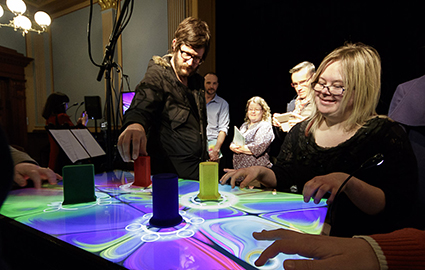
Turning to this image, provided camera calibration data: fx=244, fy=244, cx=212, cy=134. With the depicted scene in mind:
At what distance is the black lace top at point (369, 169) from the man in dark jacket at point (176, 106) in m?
0.58

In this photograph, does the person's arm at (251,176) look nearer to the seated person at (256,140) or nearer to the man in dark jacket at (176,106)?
the man in dark jacket at (176,106)

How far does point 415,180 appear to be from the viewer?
88cm

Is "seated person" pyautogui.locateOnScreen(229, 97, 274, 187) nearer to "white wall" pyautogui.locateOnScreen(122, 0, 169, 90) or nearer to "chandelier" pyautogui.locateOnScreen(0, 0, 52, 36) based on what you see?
"white wall" pyautogui.locateOnScreen(122, 0, 169, 90)

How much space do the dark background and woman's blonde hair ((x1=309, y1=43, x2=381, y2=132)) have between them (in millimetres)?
821

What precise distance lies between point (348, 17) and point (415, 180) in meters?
2.22

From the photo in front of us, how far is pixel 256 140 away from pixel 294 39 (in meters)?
1.34

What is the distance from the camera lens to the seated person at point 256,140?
2645mm

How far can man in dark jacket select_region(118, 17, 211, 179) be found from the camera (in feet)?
4.76

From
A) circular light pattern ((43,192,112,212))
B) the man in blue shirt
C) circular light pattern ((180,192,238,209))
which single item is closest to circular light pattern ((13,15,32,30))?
the man in blue shirt

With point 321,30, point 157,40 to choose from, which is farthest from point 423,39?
point 157,40

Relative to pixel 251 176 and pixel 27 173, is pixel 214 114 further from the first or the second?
pixel 27 173

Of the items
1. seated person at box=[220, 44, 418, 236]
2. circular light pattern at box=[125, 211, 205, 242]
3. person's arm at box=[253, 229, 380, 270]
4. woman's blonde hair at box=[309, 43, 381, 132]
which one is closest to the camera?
person's arm at box=[253, 229, 380, 270]

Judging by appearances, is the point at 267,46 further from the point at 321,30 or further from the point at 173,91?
the point at 173,91

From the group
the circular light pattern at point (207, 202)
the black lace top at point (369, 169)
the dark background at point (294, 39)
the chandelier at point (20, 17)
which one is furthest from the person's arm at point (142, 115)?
the chandelier at point (20, 17)
